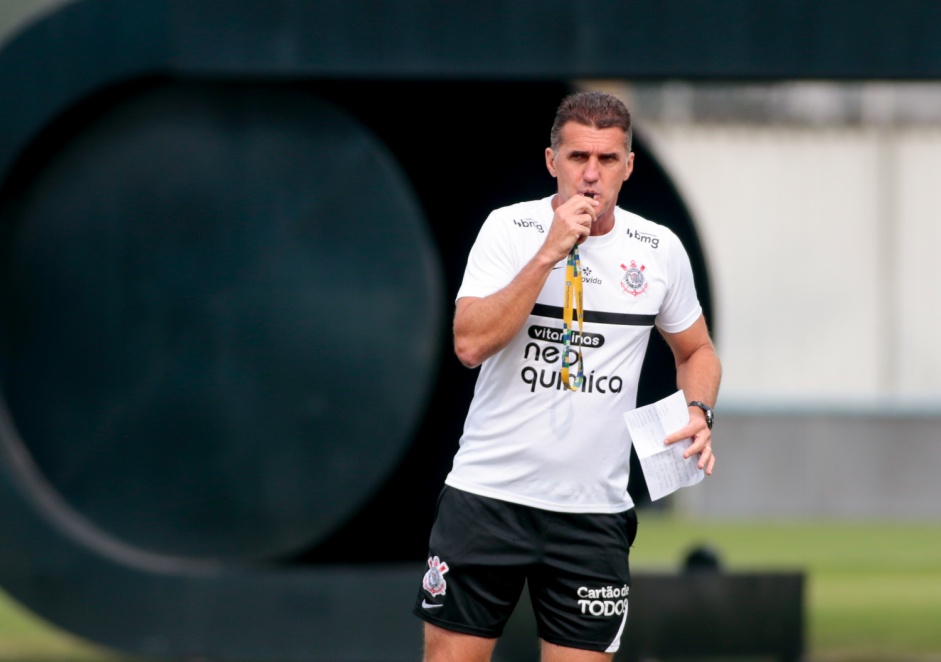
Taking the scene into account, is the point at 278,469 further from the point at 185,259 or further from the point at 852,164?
the point at 852,164

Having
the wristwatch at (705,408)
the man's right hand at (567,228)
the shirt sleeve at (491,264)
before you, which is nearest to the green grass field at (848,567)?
the wristwatch at (705,408)

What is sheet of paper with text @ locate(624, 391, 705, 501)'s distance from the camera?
411 cm

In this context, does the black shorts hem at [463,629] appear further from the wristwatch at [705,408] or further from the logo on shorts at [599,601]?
the wristwatch at [705,408]

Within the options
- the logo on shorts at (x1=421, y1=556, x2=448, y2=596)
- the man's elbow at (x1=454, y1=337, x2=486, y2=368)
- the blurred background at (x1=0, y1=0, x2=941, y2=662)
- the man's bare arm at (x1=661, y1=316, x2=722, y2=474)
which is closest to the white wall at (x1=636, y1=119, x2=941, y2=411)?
the blurred background at (x1=0, y1=0, x2=941, y2=662)

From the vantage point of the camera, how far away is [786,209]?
1880cm

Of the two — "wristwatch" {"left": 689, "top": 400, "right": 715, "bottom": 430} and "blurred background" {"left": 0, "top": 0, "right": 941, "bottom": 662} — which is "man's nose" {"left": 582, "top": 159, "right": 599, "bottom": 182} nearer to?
"wristwatch" {"left": 689, "top": 400, "right": 715, "bottom": 430}

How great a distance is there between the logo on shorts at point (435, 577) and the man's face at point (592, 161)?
1.06 meters

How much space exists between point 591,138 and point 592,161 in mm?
64

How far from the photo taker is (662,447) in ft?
13.6

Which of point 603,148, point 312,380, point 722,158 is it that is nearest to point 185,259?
point 312,380

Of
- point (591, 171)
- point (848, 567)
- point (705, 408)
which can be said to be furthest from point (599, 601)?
point (848, 567)

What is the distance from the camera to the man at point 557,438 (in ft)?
13.4

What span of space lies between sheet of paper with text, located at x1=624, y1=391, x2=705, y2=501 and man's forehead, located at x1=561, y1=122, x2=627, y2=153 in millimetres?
708

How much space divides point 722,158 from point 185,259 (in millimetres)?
13511
